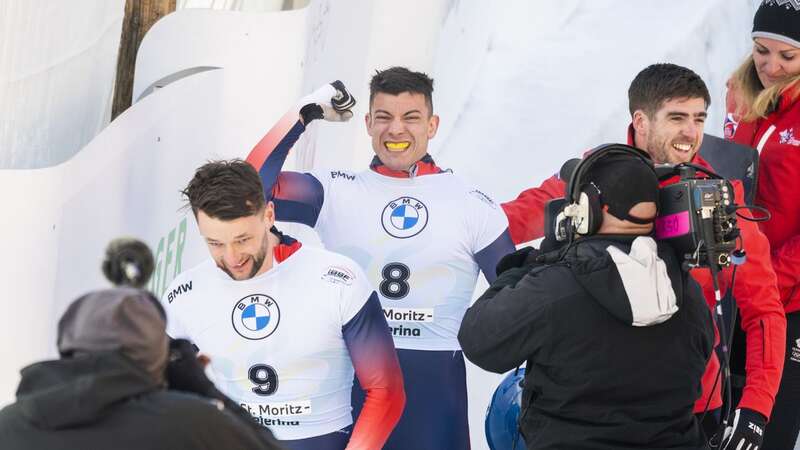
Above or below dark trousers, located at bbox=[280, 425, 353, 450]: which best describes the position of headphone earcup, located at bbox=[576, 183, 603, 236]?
above

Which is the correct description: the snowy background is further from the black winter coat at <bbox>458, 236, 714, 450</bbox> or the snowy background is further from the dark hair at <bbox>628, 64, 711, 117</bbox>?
the black winter coat at <bbox>458, 236, 714, 450</bbox>

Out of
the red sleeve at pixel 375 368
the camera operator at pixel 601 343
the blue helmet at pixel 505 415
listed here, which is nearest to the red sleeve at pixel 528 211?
the blue helmet at pixel 505 415

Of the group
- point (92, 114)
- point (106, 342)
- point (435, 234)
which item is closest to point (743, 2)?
point (435, 234)

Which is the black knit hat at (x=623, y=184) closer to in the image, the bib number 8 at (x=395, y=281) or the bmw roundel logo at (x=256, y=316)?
the bmw roundel logo at (x=256, y=316)

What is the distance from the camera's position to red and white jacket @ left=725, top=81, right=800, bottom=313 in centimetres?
367

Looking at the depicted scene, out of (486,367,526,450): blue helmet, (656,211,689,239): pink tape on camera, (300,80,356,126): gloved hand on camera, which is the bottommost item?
(486,367,526,450): blue helmet

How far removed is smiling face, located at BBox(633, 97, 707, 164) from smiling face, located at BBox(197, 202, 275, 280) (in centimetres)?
112

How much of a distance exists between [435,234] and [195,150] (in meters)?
1.55

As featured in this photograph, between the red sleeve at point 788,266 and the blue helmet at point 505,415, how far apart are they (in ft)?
2.60

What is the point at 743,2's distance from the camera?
5270 mm

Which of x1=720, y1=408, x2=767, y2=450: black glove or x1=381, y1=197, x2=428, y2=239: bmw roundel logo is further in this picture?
x1=381, y1=197, x2=428, y2=239: bmw roundel logo

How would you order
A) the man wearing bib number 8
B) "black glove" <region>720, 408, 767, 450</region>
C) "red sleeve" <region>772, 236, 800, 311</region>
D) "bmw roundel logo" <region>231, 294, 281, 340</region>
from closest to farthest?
1. "black glove" <region>720, 408, 767, 450</region>
2. "bmw roundel logo" <region>231, 294, 281, 340</region>
3. "red sleeve" <region>772, 236, 800, 311</region>
4. the man wearing bib number 8

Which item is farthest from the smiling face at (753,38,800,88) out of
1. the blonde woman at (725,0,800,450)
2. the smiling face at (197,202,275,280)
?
the smiling face at (197,202,275,280)

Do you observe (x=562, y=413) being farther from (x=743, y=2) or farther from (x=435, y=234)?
(x=743, y=2)
